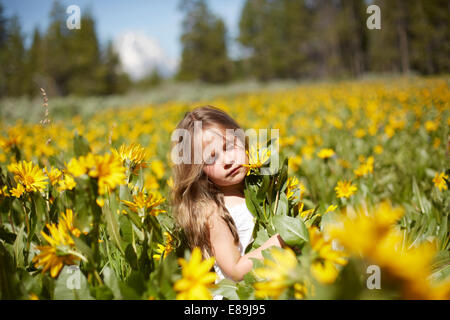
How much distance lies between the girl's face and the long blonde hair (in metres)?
0.04

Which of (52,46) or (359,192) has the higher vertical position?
(52,46)

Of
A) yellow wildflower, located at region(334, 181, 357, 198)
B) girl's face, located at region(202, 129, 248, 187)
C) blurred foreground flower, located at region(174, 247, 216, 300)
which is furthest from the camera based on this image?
yellow wildflower, located at region(334, 181, 357, 198)

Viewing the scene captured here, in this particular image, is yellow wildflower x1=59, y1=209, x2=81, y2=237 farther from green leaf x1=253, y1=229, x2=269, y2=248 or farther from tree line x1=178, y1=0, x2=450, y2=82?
tree line x1=178, y1=0, x2=450, y2=82

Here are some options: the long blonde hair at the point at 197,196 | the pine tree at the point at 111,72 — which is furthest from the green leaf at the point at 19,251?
the pine tree at the point at 111,72

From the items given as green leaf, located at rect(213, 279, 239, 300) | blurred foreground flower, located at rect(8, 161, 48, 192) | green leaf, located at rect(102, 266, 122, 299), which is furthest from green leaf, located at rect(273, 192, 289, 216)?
blurred foreground flower, located at rect(8, 161, 48, 192)

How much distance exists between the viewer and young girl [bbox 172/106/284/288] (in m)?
1.06

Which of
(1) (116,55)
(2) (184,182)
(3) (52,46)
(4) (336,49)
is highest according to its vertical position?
(1) (116,55)

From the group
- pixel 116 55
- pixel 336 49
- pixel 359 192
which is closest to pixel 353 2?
pixel 336 49

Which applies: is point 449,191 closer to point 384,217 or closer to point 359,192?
point 359,192

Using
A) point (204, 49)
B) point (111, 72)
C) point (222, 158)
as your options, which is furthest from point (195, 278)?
point (111, 72)

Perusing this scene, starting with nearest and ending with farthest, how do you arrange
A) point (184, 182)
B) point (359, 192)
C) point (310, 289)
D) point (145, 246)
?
point (310, 289), point (145, 246), point (184, 182), point (359, 192)

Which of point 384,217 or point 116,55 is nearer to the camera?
point 384,217
